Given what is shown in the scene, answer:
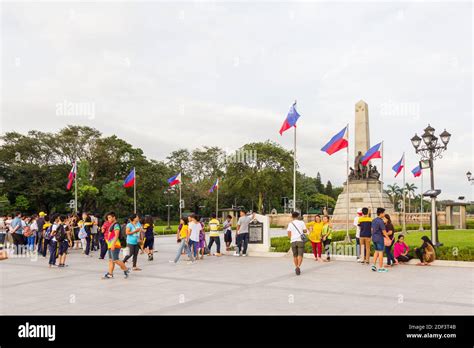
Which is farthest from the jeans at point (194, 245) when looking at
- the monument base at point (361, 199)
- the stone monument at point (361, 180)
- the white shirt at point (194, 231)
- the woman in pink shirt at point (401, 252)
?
the stone monument at point (361, 180)

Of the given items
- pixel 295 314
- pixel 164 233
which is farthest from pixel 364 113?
pixel 295 314

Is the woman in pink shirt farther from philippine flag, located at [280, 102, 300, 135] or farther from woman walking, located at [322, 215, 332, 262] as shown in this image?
philippine flag, located at [280, 102, 300, 135]

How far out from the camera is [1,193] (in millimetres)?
51250

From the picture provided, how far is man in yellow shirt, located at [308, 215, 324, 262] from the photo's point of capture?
14391 millimetres

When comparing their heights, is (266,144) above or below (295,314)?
above

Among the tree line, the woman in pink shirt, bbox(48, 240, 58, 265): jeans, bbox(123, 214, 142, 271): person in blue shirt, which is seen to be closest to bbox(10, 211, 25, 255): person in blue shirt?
bbox(48, 240, 58, 265): jeans

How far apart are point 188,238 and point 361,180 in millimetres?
23573

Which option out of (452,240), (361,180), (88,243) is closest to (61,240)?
(88,243)

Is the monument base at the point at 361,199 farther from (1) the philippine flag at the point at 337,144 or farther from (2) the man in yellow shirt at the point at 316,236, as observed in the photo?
(2) the man in yellow shirt at the point at 316,236

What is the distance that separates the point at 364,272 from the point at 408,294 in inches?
134

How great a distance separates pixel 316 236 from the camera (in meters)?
14.6

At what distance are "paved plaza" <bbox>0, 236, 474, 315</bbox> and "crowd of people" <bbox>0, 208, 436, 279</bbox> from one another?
1.85 feet

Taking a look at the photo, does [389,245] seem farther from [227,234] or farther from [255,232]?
[227,234]
